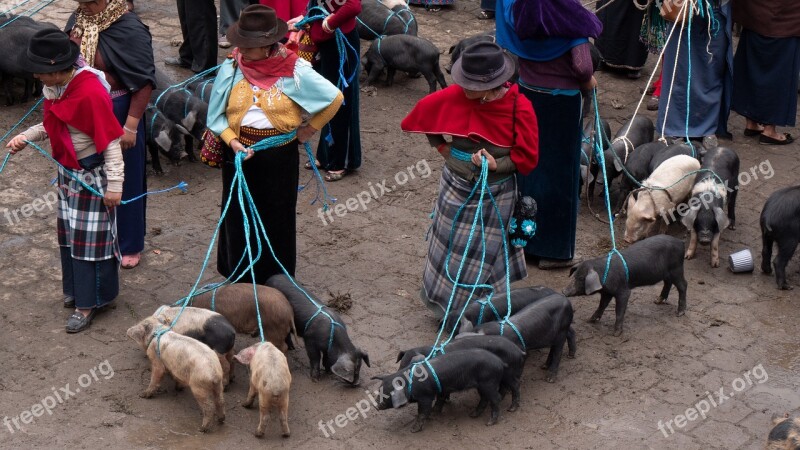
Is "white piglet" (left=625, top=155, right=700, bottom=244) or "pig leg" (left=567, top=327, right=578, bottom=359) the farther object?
"white piglet" (left=625, top=155, right=700, bottom=244)

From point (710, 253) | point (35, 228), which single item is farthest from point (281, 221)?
point (710, 253)

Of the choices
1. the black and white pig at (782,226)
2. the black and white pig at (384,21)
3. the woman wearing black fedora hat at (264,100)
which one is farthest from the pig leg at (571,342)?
the black and white pig at (384,21)

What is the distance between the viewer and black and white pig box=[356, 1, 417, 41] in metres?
10.7

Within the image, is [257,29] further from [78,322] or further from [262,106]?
[78,322]

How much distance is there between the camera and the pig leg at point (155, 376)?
611 centimetres

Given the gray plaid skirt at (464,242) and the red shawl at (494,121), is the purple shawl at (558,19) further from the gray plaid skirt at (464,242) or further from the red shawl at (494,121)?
the gray plaid skirt at (464,242)

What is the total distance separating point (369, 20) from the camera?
1088 cm

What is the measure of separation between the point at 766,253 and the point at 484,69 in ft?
8.94

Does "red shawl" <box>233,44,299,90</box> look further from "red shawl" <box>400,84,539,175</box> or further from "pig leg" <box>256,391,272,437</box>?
"pig leg" <box>256,391,272,437</box>

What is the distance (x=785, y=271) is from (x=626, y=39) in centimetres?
383

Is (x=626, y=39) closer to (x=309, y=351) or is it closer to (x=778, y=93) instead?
(x=778, y=93)

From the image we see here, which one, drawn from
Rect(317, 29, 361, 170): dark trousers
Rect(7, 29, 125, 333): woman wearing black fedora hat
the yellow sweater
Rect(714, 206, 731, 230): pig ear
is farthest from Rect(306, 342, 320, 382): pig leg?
Rect(714, 206, 731, 230): pig ear

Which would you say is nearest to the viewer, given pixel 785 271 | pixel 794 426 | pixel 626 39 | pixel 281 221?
pixel 794 426

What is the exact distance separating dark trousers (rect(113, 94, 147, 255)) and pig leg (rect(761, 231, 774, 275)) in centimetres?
426
